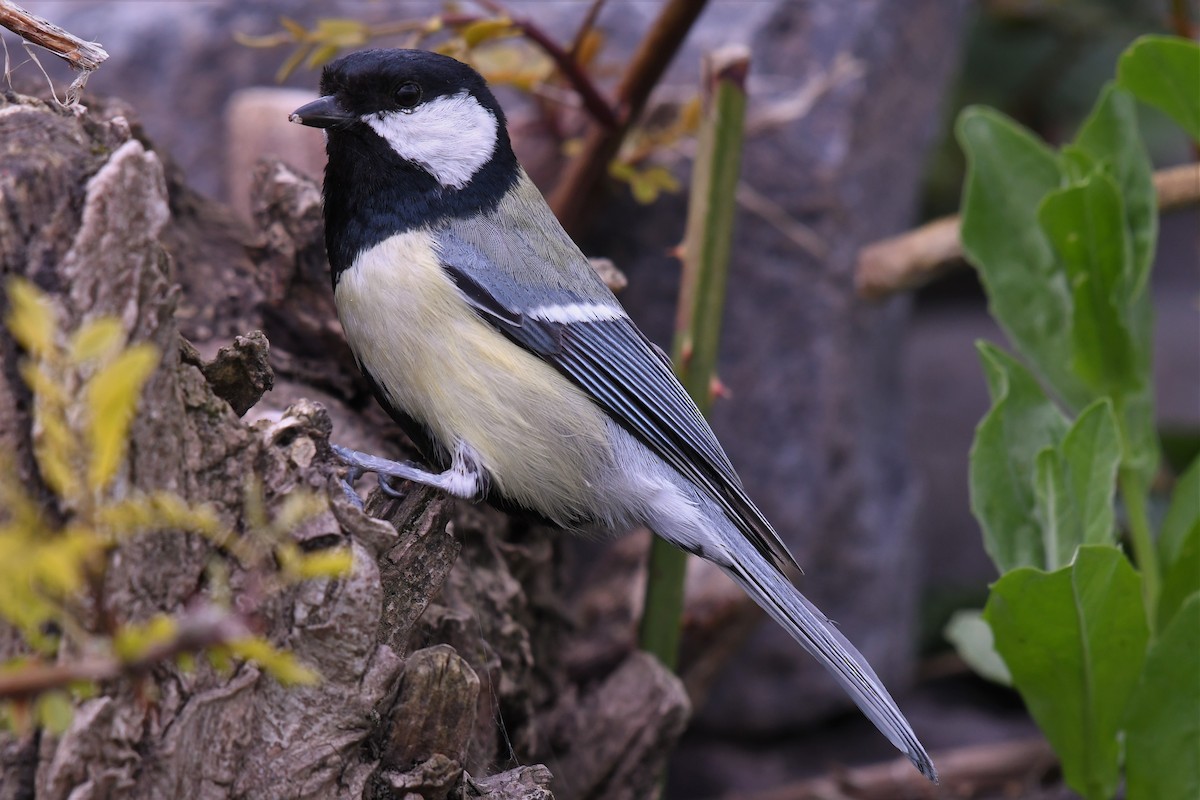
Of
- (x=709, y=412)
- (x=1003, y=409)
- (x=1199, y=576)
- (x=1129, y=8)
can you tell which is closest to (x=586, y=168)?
(x=709, y=412)

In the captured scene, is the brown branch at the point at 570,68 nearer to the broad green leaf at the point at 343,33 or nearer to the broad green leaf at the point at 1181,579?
the broad green leaf at the point at 343,33

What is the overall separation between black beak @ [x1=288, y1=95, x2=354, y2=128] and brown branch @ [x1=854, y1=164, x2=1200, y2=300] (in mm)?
1483

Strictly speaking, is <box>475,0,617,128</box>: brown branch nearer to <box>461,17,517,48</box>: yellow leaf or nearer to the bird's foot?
<box>461,17,517,48</box>: yellow leaf

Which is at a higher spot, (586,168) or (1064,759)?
(586,168)

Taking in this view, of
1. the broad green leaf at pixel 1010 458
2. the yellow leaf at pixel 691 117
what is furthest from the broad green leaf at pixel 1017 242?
the yellow leaf at pixel 691 117

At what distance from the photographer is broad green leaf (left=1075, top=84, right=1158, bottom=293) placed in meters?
1.94

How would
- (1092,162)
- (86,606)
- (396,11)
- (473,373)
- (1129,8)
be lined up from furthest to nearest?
(1129,8) → (396,11) → (1092,162) → (473,373) → (86,606)

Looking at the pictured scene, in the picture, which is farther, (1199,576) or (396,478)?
(1199,576)

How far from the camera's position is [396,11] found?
9.20 feet

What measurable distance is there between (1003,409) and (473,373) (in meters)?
0.93

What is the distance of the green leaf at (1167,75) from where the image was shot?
191cm

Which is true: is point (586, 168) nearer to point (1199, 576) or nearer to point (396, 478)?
point (396, 478)

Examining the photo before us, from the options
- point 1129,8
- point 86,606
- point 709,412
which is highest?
point 1129,8

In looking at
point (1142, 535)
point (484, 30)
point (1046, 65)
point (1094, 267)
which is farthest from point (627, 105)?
point (1046, 65)
